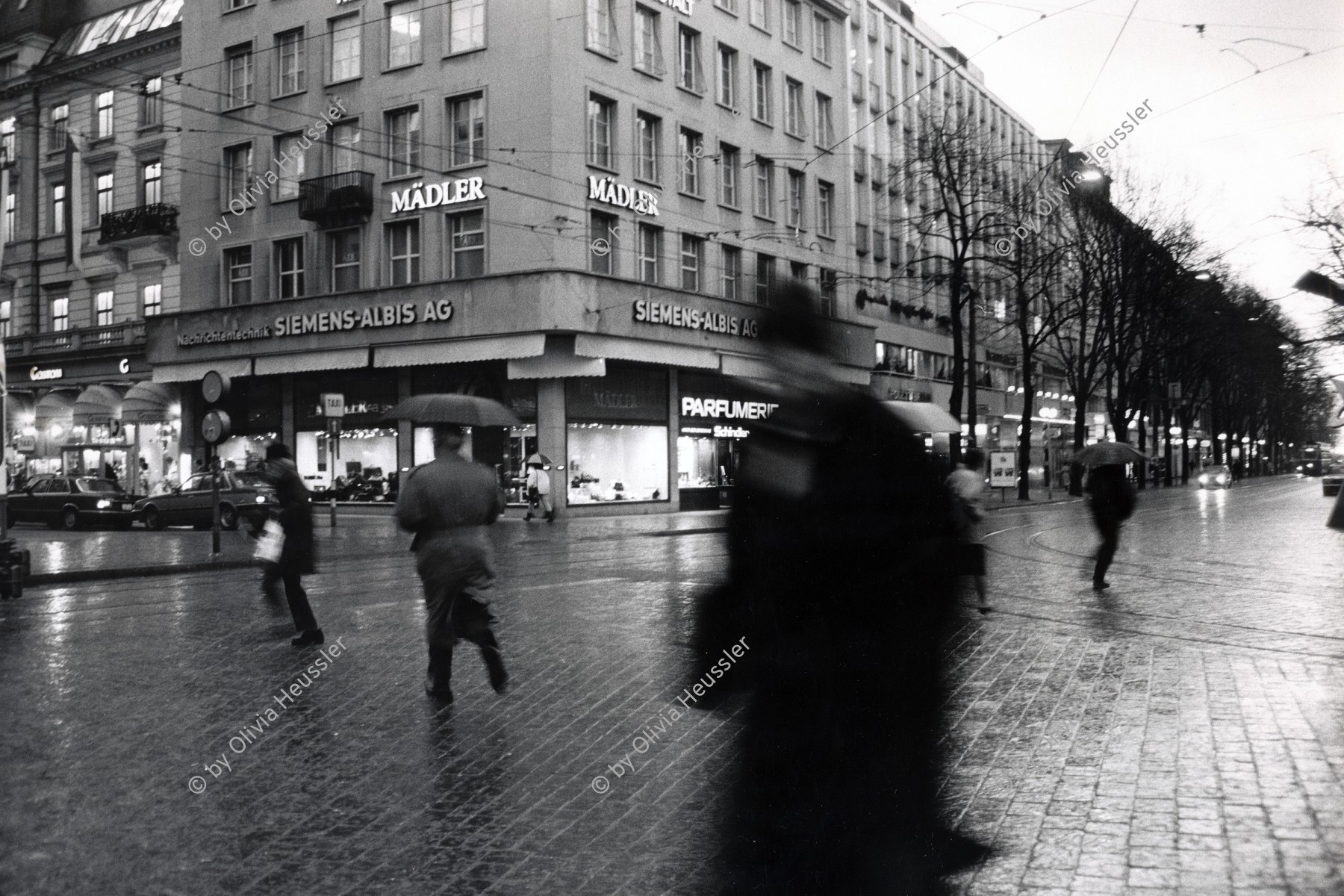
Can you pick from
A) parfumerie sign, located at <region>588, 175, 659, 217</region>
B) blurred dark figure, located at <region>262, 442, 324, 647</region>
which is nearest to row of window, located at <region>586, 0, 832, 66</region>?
parfumerie sign, located at <region>588, 175, 659, 217</region>

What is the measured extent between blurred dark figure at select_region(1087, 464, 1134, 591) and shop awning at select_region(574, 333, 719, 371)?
20968 mm

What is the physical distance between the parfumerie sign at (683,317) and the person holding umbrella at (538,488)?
19.2 ft

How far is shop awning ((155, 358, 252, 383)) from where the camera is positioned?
39.8 metres

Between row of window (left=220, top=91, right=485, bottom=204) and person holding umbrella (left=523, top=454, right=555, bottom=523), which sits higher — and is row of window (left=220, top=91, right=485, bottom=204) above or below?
above

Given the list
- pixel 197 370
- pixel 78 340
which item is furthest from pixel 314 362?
pixel 78 340

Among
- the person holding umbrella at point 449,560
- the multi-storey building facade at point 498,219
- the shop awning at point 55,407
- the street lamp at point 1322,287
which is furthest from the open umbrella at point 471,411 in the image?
the shop awning at point 55,407

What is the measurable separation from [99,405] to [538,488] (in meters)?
21.8

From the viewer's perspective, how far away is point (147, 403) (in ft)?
138

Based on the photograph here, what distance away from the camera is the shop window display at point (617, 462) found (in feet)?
116

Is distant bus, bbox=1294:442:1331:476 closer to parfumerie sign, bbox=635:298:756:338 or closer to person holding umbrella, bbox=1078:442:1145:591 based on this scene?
parfumerie sign, bbox=635:298:756:338

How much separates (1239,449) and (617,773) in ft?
336

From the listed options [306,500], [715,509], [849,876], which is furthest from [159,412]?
[849,876]

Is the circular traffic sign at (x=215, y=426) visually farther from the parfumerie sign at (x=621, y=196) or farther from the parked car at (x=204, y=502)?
the parfumerie sign at (x=621, y=196)

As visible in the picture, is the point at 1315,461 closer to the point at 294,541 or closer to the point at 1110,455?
the point at 1110,455
